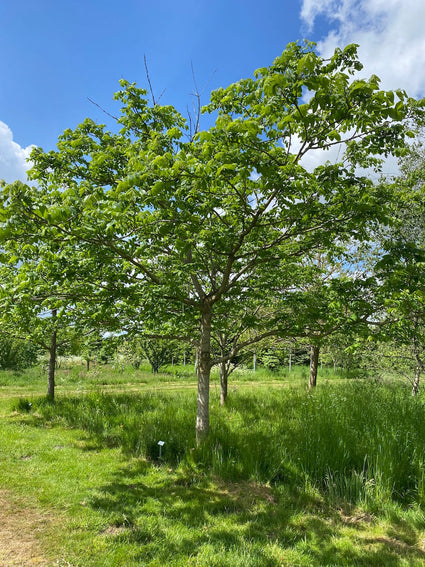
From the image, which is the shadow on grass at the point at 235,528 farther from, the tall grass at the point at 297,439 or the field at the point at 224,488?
the tall grass at the point at 297,439

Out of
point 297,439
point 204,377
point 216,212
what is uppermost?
point 216,212

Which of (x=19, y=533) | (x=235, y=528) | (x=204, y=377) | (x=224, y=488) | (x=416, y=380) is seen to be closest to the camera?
(x=19, y=533)

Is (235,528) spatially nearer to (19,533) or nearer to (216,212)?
(19,533)

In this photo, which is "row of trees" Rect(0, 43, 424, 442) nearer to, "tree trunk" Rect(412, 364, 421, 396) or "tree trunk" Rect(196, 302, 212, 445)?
"tree trunk" Rect(196, 302, 212, 445)

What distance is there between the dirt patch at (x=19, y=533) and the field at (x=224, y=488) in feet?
0.05

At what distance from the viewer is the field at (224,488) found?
136 inches

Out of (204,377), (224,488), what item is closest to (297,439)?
(224,488)

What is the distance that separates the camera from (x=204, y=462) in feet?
18.5

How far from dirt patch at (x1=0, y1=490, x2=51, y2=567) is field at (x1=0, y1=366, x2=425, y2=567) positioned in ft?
0.05

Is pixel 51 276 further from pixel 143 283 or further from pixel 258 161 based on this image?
pixel 258 161

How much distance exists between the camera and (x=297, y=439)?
596cm

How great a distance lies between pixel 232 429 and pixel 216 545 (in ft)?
10.7

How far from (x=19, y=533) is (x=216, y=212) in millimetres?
4410

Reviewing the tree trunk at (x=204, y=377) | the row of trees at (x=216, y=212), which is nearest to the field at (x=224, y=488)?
the tree trunk at (x=204, y=377)
